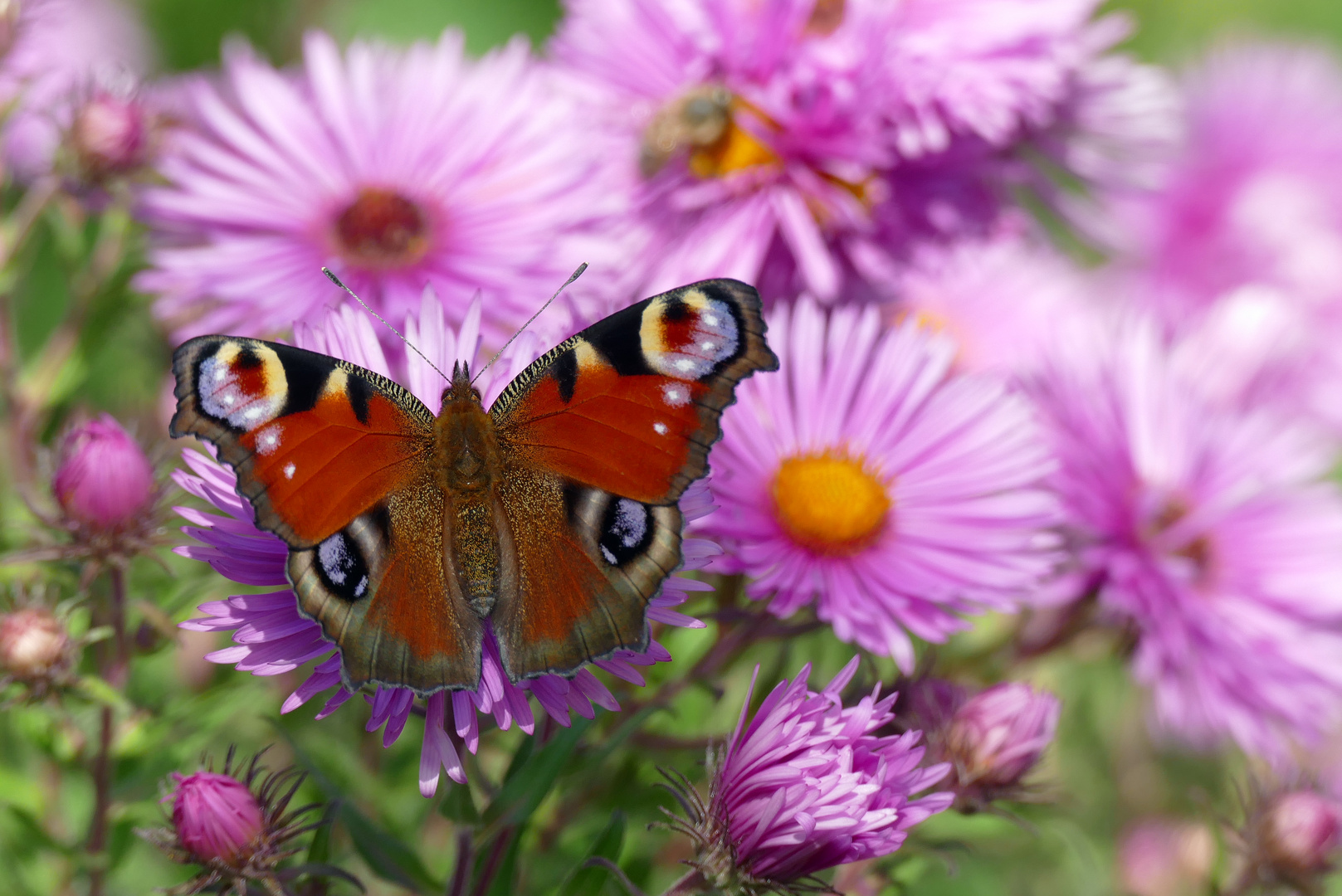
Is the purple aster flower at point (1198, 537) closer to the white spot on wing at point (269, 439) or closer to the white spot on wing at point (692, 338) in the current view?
the white spot on wing at point (692, 338)

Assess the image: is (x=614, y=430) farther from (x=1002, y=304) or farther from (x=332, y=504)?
(x=1002, y=304)

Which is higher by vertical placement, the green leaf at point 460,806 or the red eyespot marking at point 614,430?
the red eyespot marking at point 614,430

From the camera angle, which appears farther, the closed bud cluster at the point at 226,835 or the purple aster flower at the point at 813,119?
the purple aster flower at the point at 813,119

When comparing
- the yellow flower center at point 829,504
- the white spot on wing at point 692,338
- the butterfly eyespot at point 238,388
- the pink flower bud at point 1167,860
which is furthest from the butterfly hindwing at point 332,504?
the pink flower bud at point 1167,860

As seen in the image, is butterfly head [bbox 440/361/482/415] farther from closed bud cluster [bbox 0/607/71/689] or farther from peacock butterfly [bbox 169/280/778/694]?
closed bud cluster [bbox 0/607/71/689]

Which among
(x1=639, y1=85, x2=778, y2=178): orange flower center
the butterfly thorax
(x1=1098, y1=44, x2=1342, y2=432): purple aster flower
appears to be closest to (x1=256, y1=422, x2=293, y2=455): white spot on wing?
the butterfly thorax

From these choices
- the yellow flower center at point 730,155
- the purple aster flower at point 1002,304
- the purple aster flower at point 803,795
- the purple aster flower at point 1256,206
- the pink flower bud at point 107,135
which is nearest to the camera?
the purple aster flower at point 803,795

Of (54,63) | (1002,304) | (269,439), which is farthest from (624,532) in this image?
(54,63)
